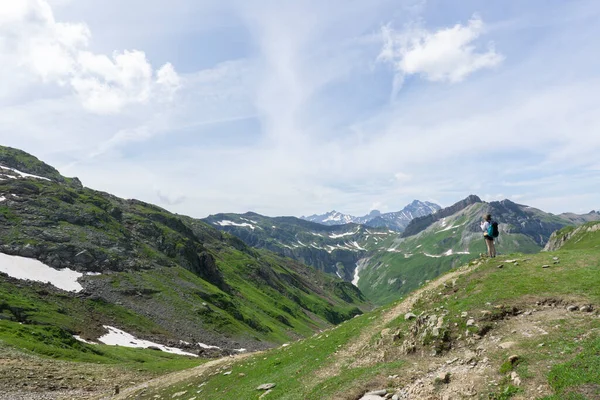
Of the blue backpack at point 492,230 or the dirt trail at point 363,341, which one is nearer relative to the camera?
the dirt trail at point 363,341

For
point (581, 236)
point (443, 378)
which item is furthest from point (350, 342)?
point (581, 236)

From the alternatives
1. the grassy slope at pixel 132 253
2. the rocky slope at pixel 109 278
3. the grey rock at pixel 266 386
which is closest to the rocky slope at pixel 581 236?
the grassy slope at pixel 132 253

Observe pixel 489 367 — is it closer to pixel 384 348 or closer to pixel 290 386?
pixel 384 348

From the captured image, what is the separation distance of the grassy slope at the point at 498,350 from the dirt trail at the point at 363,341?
927mm

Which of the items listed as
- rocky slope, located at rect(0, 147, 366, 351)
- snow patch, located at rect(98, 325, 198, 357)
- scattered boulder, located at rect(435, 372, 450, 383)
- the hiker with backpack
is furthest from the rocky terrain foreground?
rocky slope, located at rect(0, 147, 366, 351)

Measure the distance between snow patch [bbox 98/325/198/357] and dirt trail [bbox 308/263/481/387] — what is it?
72741 mm

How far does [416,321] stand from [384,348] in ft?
10.6

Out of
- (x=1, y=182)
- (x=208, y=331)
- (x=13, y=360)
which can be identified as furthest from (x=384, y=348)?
(x=1, y=182)

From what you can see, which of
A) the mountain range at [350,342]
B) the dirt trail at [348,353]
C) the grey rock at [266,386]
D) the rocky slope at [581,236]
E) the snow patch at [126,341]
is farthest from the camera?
the rocky slope at [581,236]

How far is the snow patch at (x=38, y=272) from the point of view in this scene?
110m

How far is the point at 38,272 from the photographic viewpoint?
115 meters

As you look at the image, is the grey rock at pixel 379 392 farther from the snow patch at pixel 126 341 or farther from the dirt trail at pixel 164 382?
the snow patch at pixel 126 341

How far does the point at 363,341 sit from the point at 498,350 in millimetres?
12696

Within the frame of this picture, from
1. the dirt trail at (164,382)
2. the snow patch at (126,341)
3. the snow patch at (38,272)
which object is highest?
the snow patch at (38,272)
